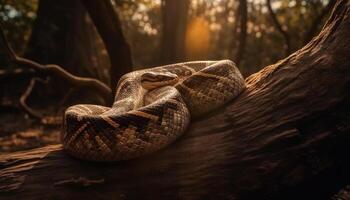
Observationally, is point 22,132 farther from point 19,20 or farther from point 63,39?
point 19,20

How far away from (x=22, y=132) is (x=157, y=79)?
699 cm

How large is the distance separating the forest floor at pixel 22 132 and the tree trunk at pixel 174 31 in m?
3.74

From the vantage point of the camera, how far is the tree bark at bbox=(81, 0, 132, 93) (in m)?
7.56

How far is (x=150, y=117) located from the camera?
14.3ft

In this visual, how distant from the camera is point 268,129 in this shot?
4133 mm

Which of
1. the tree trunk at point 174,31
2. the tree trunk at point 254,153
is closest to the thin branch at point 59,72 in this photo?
the tree trunk at point 174,31

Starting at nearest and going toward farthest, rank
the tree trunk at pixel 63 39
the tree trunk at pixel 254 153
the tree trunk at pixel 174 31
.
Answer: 1. the tree trunk at pixel 254 153
2. the tree trunk at pixel 174 31
3. the tree trunk at pixel 63 39

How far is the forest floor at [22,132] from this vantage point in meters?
10.0

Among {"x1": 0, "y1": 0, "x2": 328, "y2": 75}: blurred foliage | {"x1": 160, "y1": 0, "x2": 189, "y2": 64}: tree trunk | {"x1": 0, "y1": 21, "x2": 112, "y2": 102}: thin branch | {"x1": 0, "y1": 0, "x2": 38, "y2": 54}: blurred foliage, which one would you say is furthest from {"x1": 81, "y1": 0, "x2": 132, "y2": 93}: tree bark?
{"x1": 0, "y1": 0, "x2": 328, "y2": 75}: blurred foliage

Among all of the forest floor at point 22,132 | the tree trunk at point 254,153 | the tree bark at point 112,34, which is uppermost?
the tree bark at point 112,34

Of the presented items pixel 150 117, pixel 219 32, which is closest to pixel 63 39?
pixel 150 117

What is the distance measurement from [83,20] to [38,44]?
188 cm

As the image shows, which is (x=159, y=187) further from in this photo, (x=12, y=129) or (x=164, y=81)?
(x=12, y=129)

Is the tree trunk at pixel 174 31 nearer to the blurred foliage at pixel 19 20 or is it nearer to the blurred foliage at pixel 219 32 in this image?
the blurred foliage at pixel 19 20
